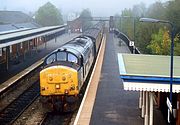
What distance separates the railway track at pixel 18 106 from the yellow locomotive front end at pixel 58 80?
227 centimetres

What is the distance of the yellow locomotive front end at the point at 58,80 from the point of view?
701 inches

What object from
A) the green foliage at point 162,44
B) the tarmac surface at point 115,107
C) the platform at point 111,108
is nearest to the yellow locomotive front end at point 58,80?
the platform at point 111,108

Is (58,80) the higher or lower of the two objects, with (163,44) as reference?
lower

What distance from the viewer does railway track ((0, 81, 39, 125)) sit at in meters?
18.7

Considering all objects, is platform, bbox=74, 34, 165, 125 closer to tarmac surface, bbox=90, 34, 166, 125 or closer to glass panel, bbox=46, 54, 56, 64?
tarmac surface, bbox=90, 34, 166, 125

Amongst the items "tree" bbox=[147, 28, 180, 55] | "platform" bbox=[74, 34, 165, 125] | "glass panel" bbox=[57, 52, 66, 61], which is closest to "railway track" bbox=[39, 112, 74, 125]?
"platform" bbox=[74, 34, 165, 125]

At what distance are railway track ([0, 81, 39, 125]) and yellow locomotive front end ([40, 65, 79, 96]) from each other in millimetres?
2269


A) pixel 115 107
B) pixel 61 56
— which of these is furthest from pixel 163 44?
pixel 115 107

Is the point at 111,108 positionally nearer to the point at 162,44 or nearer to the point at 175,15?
the point at 162,44

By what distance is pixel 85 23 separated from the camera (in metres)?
104

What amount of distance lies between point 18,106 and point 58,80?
15.0 feet

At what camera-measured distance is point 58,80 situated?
1786 cm

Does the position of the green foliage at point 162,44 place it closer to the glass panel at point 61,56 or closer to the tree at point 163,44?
the tree at point 163,44

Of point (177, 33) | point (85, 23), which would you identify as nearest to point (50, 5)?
point (85, 23)
